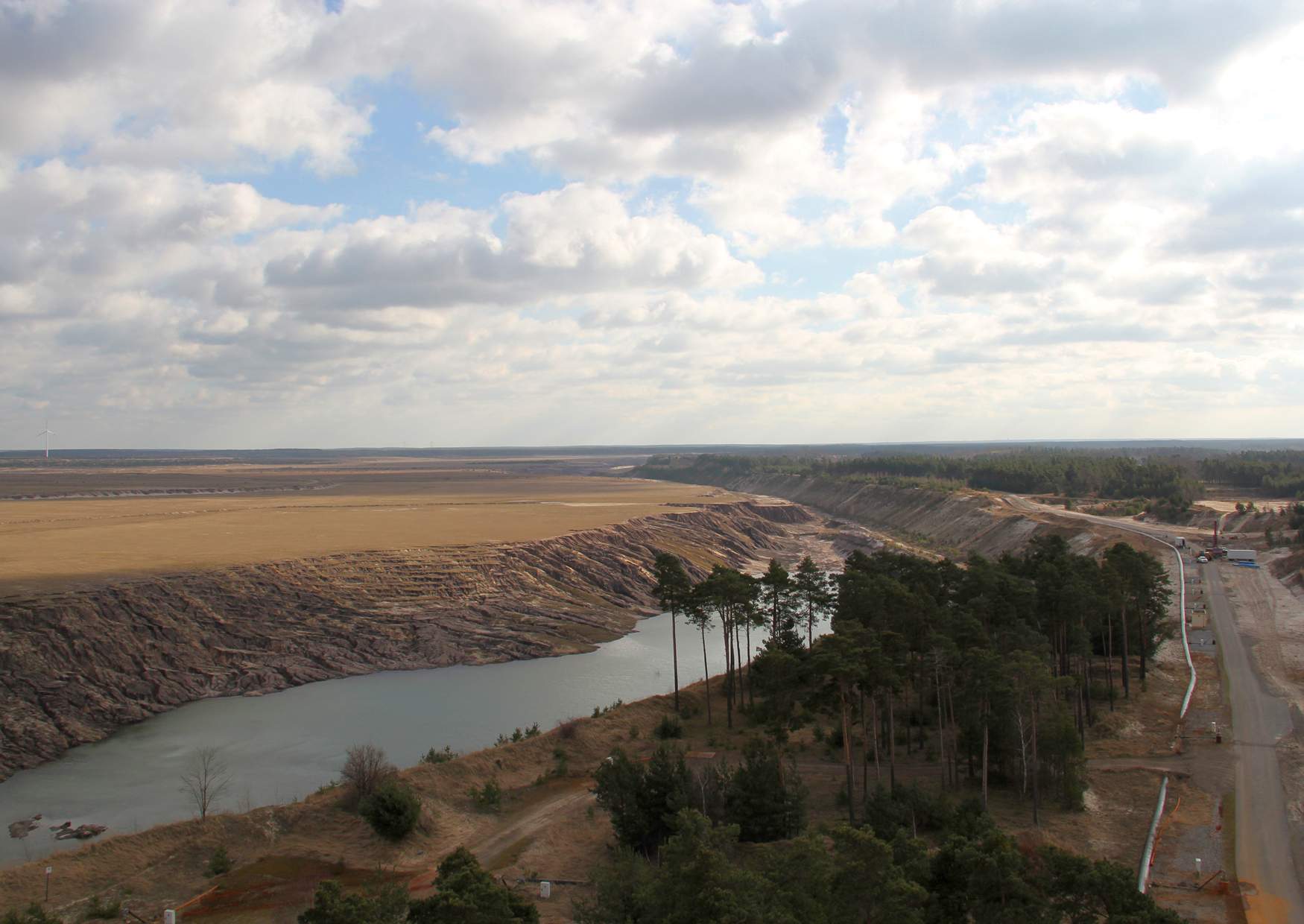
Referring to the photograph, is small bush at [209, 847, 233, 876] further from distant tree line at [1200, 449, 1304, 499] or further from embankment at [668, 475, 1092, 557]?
distant tree line at [1200, 449, 1304, 499]

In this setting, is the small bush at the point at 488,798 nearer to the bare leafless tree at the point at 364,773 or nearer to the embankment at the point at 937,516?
the bare leafless tree at the point at 364,773

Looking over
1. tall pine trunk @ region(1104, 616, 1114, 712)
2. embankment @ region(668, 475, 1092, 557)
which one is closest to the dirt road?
tall pine trunk @ region(1104, 616, 1114, 712)

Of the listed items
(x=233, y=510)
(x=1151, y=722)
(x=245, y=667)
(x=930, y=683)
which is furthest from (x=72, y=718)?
(x=233, y=510)

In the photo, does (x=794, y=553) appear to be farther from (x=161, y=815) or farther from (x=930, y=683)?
(x=161, y=815)

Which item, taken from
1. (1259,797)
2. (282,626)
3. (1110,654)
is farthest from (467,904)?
(282,626)

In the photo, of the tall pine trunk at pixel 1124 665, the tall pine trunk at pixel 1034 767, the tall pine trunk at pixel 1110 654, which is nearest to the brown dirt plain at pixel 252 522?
the tall pine trunk at pixel 1110 654

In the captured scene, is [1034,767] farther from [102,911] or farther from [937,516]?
[937,516]
